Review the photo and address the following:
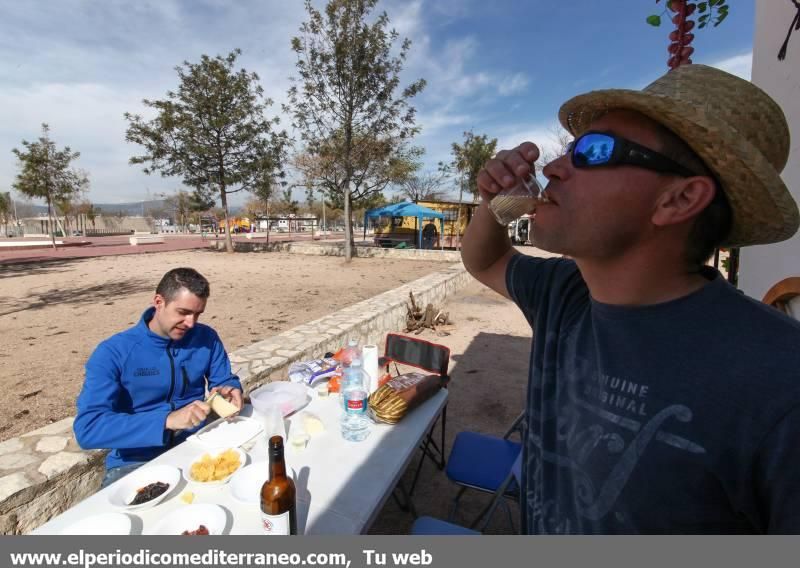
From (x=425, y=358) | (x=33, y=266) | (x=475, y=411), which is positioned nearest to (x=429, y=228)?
(x=33, y=266)

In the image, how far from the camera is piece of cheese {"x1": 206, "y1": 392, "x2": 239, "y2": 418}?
6.70ft

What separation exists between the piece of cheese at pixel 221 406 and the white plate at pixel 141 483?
0.39m

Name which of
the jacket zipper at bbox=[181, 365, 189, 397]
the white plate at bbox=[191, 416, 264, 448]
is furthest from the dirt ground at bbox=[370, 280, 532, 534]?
the jacket zipper at bbox=[181, 365, 189, 397]

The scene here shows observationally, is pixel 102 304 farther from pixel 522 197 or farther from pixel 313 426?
pixel 522 197

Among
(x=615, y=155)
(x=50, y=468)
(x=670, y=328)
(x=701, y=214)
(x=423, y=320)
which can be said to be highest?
(x=615, y=155)

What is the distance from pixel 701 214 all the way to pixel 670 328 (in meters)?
0.32

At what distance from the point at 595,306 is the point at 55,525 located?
2045 mm

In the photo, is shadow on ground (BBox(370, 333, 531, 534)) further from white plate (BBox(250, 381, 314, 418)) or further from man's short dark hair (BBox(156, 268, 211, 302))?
man's short dark hair (BBox(156, 268, 211, 302))

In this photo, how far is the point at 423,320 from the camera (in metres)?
7.44

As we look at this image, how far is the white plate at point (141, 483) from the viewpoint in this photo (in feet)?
4.78

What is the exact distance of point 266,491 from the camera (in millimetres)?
1393

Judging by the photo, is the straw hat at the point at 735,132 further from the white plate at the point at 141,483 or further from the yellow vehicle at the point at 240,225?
the yellow vehicle at the point at 240,225

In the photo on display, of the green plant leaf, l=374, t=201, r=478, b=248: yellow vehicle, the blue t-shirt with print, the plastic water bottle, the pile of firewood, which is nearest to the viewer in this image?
the blue t-shirt with print

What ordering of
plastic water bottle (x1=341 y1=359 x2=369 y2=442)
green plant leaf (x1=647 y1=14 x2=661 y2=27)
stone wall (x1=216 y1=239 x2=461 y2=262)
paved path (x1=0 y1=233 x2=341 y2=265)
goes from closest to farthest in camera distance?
green plant leaf (x1=647 y1=14 x2=661 y2=27) → plastic water bottle (x1=341 y1=359 x2=369 y2=442) → paved path (x1=0 y1=233 x2=341 y2=265) → stone wall (x1=216 y1=239 x2=461 y2=262)
